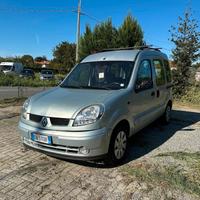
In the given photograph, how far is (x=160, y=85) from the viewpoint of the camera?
576 cm

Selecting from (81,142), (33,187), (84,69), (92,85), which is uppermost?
(84,69)

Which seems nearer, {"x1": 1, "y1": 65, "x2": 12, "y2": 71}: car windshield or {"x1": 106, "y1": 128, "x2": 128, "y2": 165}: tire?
{"x1": 106, "y1": 128, "x2": 128, "y2": 165}: tire

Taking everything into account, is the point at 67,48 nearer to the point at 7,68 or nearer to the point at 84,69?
the point at 7,68

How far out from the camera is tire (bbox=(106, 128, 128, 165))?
147 inches

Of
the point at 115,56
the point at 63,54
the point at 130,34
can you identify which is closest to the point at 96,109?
the point at 115,56

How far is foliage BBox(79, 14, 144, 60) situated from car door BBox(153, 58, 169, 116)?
14873 millimetres

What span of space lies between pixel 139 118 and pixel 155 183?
4.95ft

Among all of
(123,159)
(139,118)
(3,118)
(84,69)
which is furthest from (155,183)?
(3,118)

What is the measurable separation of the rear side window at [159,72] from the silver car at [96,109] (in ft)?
0.76

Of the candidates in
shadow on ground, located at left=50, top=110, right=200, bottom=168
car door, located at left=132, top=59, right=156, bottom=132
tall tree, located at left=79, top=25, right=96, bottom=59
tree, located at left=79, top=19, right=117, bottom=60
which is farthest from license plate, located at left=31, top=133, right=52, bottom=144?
tall tree, located at left=79, top=25, right=96, bottom=59

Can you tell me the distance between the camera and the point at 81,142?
337cm

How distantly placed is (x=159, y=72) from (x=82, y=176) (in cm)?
342

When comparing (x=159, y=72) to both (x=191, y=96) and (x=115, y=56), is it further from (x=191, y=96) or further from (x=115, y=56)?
(x=191, y=96)

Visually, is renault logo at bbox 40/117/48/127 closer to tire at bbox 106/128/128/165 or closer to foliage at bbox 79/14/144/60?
tire at bbox 106/128/128/165
